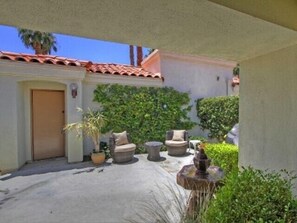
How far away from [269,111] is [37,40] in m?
18.6

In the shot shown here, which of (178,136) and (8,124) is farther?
(178,136)

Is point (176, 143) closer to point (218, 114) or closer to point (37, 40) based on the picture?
point (218, 114)

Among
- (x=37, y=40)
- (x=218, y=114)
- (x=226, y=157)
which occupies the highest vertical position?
(x=37, y=40)

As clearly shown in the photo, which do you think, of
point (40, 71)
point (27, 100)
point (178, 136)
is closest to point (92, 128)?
point (40, 71)

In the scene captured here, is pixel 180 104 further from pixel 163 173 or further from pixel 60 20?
pixel 60 20

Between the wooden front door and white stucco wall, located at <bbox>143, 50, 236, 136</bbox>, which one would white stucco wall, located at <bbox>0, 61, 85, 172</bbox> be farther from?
white stucco wall, located at <bbox>143, 50, 236, 136</bbox>

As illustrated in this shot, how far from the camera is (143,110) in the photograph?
381 inches

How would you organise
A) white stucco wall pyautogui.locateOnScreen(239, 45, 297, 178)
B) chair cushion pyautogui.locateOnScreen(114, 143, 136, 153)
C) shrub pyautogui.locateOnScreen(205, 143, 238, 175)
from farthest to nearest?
chair cushion pyautogui.locateOnScreen(114, 143, 136, 153)
shrub pyautogui.locateOnScreen(205, 143, 238, 175)
white stucco wall pyautogui.locateOnScreen(239, 45, 297, 178)

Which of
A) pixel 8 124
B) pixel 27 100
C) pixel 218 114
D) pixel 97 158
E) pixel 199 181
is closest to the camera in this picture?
pixel 199 181

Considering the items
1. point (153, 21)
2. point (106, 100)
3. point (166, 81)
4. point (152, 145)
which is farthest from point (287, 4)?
point (166, 81)

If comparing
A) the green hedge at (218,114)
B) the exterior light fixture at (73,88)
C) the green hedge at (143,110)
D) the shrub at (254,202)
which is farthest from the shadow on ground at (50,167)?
the green hedge at (218,114)

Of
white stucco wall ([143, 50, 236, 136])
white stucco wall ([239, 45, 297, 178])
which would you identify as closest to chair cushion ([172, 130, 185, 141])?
white stucco wall ([143, 50, 236, 136])

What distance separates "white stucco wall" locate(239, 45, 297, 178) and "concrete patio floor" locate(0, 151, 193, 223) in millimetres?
2620

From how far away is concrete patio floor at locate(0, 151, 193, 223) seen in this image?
395 centimetres
